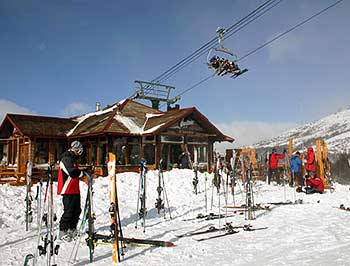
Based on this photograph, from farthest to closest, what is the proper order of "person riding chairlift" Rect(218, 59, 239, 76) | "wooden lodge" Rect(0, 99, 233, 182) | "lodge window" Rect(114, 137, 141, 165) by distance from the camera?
"lodge window" Rect(114, 137, 141, 165), "wooden lodge" Rect(0, 99, 233, 182), "person riding chairlift" Rect(218, 59, 239, 76)

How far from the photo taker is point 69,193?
6.88m

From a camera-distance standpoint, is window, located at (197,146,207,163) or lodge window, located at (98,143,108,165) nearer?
lodge window, located at (98,143,108,165)

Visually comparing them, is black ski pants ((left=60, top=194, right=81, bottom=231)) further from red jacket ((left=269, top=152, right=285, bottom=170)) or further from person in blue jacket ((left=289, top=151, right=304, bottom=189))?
red jacket ((left=269, top=152, right=285, bottom=170))

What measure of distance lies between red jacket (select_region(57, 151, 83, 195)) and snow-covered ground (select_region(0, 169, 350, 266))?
1.10m

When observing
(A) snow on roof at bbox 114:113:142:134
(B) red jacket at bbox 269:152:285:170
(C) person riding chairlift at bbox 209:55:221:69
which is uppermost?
(C) person riding chairlift at bbox 209:55:221:69

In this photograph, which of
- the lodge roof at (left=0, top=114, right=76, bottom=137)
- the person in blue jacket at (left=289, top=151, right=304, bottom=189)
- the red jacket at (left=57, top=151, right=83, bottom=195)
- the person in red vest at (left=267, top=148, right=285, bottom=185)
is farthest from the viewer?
the lodge roof at (left=0, top=114, right=76, bottom=137)

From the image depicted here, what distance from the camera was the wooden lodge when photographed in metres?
20.8

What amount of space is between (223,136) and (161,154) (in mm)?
5134

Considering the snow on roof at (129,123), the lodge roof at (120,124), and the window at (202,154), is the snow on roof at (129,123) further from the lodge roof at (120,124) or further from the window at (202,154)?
the window at (202,154)

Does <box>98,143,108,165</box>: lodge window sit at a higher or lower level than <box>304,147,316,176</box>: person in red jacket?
higher

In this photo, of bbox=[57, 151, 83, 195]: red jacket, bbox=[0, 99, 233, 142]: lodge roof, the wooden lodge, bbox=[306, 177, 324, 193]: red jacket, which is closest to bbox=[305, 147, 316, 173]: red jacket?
bbox=[306, 177, 324, 193]: red jacket

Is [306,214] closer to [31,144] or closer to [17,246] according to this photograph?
[17,246]

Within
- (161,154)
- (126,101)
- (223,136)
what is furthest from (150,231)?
(126,101)

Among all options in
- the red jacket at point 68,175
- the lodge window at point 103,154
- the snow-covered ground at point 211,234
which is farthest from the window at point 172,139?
the red jacket at point 68,175
